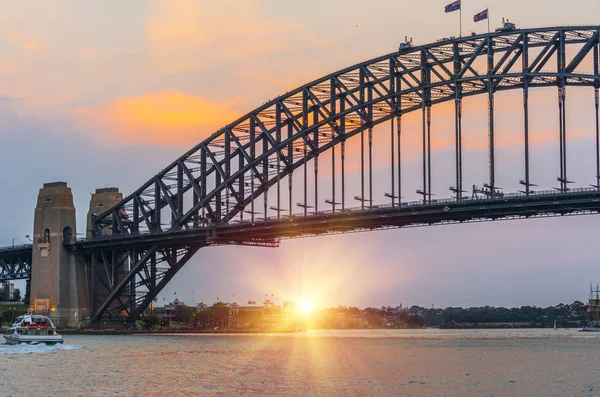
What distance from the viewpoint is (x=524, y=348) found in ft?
303

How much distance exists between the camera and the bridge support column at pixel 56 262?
4779 inches

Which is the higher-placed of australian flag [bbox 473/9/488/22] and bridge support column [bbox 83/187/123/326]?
australian flag [bbox 473/9/488/22]

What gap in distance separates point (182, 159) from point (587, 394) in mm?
69557

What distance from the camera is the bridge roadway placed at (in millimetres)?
86125

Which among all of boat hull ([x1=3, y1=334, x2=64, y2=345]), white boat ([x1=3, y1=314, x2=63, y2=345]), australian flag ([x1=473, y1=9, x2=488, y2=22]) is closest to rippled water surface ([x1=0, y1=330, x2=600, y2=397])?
boat hull ([x1=3, y1=334, x2=64, y2=345])

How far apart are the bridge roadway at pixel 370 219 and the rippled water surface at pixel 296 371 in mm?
10688

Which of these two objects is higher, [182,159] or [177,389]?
[182,159]

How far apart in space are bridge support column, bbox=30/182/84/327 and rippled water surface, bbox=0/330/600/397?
28775 mm

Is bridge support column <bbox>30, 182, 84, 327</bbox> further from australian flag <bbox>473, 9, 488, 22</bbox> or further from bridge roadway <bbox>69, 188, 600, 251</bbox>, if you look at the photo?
australian flag <bbox>473, 9, 488, 22</bbox>

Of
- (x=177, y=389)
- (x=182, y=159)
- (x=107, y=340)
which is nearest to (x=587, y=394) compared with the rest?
(x=177, y=389)

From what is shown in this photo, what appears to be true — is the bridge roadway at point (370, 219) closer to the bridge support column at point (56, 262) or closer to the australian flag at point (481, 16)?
the bridge support column at point (56, 262)

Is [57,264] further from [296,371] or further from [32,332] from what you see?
[296,371]

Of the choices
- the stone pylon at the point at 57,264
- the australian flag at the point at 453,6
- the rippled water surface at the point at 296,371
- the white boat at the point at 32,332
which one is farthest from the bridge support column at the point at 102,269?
the australian flag at the point at 453,6

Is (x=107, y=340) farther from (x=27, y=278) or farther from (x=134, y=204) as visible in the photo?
(x=27, y=278)
